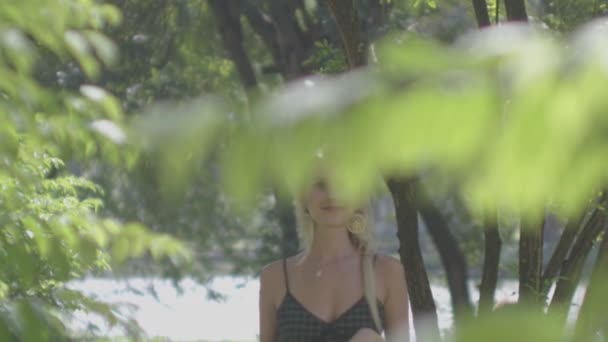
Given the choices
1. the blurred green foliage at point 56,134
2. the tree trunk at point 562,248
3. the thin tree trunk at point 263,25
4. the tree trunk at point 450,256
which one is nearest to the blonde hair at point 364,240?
the tree trunk at point 562,248

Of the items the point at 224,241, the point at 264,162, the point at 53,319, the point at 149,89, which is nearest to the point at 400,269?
the point at 53,319

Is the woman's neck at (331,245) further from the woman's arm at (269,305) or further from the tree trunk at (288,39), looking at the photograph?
the tree trunk at (288,39)

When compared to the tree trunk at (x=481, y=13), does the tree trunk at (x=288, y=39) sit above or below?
above

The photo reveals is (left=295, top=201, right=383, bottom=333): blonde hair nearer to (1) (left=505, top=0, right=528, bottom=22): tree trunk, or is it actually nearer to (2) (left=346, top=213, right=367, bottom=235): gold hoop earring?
(2) (left=346, top=213, right=367, bottom=235): gold hoop earring

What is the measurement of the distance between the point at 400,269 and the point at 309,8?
35.0 feet

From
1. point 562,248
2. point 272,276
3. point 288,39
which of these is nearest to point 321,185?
point 272,276

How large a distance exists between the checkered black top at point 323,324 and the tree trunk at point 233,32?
10.4 m

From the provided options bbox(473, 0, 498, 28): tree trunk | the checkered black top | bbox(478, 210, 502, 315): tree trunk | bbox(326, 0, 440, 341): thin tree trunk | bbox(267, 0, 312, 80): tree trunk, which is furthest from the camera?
bbox(267, 0, 312, 80): tree trunk

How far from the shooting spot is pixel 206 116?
0.85 metres

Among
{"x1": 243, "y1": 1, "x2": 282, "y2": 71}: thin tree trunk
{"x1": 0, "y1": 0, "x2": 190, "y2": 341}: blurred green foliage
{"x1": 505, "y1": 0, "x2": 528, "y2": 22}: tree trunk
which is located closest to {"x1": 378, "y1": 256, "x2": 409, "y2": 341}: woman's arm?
{"x1": 505, "y1": 0, "x2": 528, "y2": 22}: tree trunk

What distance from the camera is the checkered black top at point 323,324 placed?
4176mm

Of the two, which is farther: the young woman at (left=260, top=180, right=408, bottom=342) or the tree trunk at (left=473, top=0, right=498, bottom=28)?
the tree trunk at (left=473, top=0, right=498, bottom=28)

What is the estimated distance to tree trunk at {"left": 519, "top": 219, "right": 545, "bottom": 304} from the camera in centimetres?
452

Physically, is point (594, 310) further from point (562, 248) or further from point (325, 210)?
point (562, 248)
